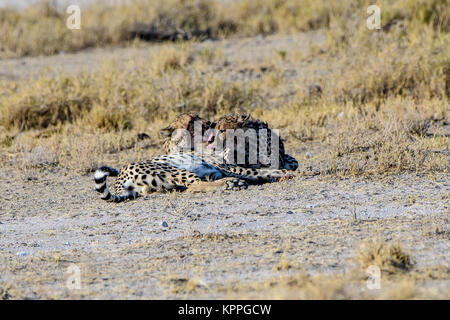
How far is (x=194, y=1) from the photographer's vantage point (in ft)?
54.6

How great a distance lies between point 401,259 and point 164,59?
8.36 m

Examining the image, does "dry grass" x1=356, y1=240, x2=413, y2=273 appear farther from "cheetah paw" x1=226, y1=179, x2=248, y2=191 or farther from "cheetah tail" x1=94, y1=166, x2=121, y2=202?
"cheetah tail" x1=94, y1=166, x2=121, y2=202

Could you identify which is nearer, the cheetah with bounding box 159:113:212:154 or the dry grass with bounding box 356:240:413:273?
the dry grass with bounding box 356:240:413:273

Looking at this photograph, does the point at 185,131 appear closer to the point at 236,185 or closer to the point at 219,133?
the point at 219,133

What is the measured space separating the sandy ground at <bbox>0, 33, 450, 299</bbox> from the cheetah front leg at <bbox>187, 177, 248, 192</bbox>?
101 millimetres

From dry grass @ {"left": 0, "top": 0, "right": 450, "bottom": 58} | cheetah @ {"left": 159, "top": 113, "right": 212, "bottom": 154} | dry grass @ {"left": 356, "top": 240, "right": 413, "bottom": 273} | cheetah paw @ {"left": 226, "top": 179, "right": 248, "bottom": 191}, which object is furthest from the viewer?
dry grass @ {"left": 0, "top": 0, "right": 450, "bottom": 58}

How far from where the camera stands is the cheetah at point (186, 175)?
7125 mm

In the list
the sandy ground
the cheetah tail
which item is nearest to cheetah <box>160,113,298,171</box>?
the sandy ground

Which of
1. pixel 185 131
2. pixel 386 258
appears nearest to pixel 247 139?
pixel 185 131

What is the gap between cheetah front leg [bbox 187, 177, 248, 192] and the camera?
7.06m

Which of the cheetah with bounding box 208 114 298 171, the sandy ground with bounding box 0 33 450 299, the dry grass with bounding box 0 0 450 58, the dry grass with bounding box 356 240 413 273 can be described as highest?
the dry grass with bounding box 0 0 450 58

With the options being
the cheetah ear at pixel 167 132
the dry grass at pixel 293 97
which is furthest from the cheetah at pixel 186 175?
the dry grass at pixel 293 97

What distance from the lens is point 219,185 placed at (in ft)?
23.3
